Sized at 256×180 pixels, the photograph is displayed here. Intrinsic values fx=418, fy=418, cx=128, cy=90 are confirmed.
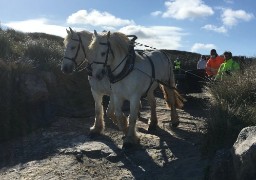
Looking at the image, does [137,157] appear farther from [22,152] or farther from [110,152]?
[22,152]

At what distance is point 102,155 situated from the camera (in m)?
7.39

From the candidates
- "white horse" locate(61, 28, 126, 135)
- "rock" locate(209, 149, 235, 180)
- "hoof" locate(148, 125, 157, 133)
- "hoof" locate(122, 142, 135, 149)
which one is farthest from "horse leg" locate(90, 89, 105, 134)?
"rock" locate(209, 149, 235, 180)

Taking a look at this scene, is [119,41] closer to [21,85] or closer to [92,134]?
[92,134]

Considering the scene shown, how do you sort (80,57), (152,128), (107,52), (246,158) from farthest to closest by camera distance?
1. (152,128)
2. (80,57)
3. (107,52)
4. (246,158)

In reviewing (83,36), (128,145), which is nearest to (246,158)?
(128,145)

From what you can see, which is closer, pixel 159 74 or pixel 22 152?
pixel 22 152

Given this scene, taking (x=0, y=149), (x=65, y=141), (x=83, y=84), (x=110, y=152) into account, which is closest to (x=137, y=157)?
(x=110, y=152)

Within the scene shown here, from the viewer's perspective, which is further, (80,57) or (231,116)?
(80,57)

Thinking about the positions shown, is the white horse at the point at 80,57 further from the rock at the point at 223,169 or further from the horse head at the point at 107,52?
the rock at the point at 223,169

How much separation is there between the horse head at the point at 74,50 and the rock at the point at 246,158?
4262mm

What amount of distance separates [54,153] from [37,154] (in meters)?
0.35

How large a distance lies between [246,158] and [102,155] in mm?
3223

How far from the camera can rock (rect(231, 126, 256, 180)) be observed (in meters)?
4.71

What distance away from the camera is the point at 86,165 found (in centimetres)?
693
